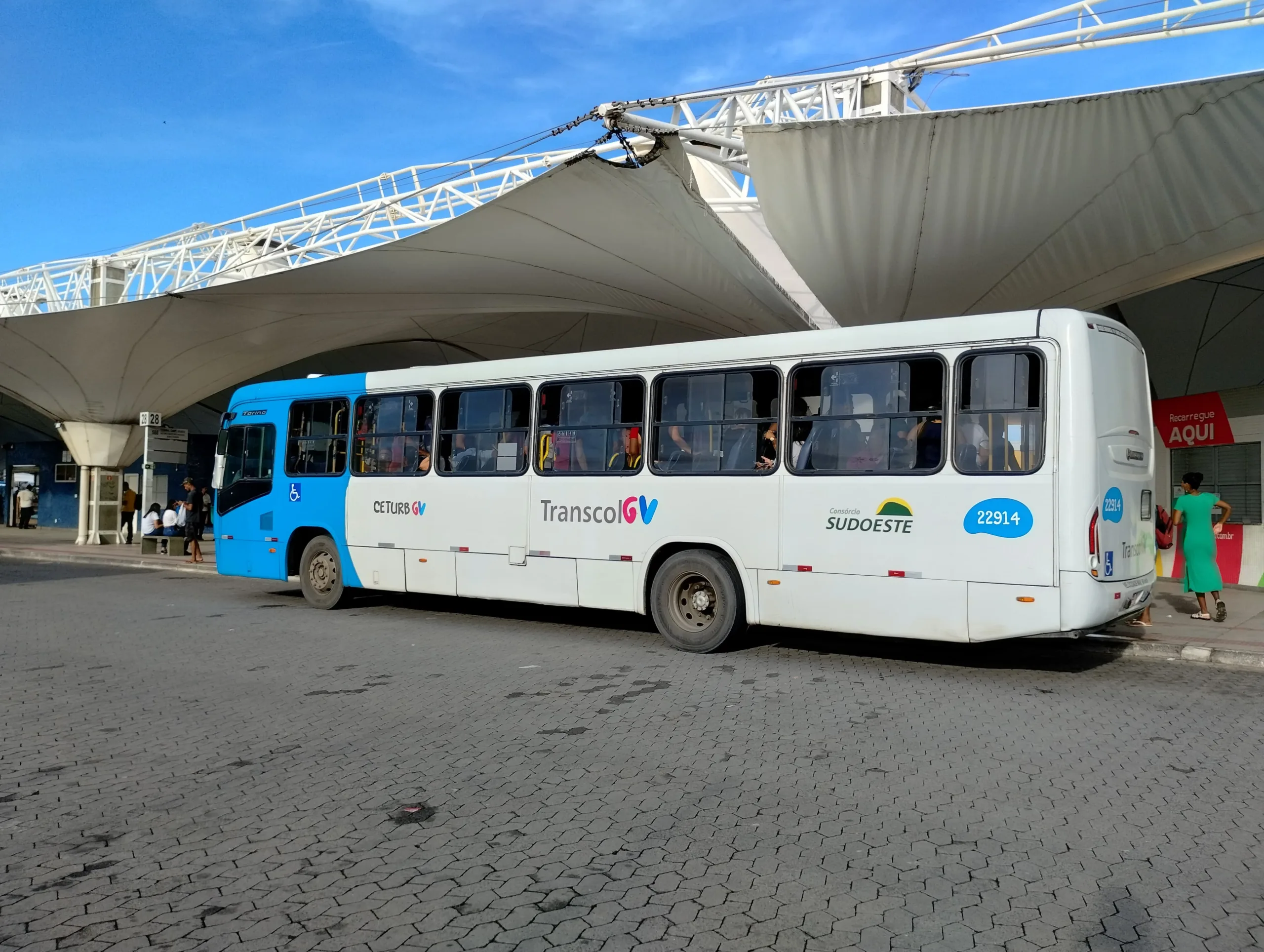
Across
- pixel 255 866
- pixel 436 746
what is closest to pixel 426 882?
pixel 255 866

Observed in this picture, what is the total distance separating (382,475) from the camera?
12227mm

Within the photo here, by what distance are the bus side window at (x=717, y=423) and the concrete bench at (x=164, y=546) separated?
1596cm

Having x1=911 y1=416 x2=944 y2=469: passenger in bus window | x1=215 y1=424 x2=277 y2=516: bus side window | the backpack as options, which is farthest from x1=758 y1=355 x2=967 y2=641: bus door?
x1=215 y1=424 x2=277 y2=516: bus side window

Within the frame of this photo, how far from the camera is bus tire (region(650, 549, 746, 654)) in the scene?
30.8 feet

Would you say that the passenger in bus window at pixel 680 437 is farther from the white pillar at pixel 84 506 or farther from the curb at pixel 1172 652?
the white pillar at pixel 84 506

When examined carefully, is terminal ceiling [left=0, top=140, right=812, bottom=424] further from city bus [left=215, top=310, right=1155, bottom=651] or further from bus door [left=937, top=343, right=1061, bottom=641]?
bus door [left=937, top=343, right=1061, bottom=641]

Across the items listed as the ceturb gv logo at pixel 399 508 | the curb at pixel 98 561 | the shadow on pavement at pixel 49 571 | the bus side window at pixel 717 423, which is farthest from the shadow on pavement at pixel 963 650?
Result: the shadow on pavement at pixel 49 571

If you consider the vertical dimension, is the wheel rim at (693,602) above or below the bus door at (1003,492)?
below

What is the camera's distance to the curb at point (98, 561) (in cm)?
1988

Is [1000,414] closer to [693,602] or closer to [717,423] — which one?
[717,423]

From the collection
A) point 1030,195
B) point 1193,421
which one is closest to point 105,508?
point 1030,195

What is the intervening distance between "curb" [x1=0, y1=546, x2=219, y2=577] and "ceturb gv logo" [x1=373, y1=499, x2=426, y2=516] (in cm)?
840

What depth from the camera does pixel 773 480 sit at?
912cm

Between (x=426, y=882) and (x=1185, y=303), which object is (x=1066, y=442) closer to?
(x=426, y=882)
